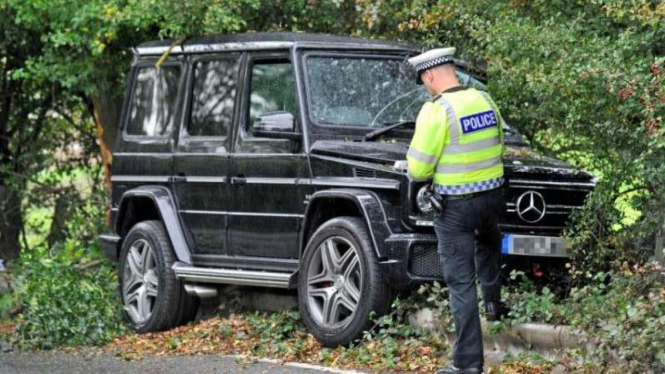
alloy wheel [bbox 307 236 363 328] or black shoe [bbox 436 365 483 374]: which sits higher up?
alloy wheel [bbox 307 236 363 328]

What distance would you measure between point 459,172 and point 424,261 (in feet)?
4.74

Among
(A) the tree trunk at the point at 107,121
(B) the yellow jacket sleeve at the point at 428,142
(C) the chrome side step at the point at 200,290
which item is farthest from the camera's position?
(A) the tree trunk at the point at 107,121

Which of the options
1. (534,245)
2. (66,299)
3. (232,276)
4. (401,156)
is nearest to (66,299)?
(66,299)

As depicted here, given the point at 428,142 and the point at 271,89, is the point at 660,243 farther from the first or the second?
the point at 271,89

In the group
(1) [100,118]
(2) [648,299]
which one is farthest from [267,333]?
(1) [100,118]

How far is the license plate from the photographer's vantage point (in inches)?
389

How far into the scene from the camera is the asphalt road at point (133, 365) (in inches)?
388

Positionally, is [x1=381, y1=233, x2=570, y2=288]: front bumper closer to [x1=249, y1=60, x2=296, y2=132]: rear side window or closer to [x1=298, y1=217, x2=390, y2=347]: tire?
[x1=298, y1=217, x2=390, y2=347]: tire

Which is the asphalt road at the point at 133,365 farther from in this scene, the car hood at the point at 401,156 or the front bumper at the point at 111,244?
the front bumper at the point at 111,244

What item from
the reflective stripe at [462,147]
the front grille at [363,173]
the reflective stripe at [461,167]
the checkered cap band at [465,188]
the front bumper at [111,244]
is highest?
the reflective stripe at [462,147]

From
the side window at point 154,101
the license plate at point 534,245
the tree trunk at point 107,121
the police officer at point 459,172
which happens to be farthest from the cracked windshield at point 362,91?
the tree trunk at point 107,121

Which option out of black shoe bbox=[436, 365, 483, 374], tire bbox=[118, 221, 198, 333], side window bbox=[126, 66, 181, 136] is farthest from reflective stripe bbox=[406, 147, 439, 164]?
side window bbox=[126, 66, 181, 136]

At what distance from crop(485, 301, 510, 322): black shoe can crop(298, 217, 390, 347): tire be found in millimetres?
883

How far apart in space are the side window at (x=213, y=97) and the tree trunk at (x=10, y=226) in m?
7.83
